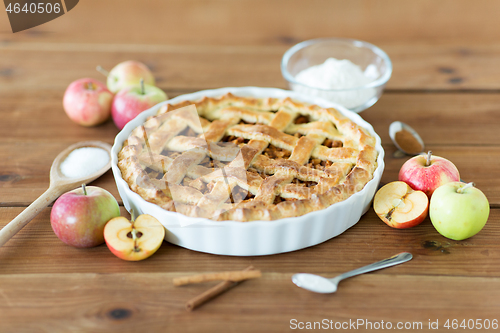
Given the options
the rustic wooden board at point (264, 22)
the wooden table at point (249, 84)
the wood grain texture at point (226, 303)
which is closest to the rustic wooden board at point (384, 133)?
the wooden table at point (249, 84)

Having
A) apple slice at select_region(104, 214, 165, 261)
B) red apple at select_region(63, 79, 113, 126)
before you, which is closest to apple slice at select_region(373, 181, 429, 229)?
apple slice at select_region(104, 214, 165, 261)

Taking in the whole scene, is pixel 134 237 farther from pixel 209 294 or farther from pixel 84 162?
pixel 84 162

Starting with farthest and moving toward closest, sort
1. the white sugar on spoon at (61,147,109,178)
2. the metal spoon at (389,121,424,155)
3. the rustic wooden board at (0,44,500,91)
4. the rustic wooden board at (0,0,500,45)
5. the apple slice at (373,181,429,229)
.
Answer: the rustic wooden board at (0,0,500,45)
the rustic wooden board at (0,44,500,91)
the metal spoon at (389,121,424,155)
the white sugar on spoon at (61,147,109,178)
the apple slice at (373,181,429,229)

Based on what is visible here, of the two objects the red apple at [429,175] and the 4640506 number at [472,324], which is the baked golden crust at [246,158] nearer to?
the red apple at [429,175]

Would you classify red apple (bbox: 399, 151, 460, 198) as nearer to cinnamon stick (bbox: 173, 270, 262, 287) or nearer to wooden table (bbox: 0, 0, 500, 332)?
wooden table (bbox: 0, 0, 500, 332)

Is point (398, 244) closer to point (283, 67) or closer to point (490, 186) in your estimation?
point (490, 186)

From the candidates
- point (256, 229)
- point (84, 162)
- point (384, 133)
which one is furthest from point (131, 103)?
point (384, 133)

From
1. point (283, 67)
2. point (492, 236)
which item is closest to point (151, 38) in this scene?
point (283, 67)

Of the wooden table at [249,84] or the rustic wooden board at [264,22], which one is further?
the rustic wooden board at [264,22]
